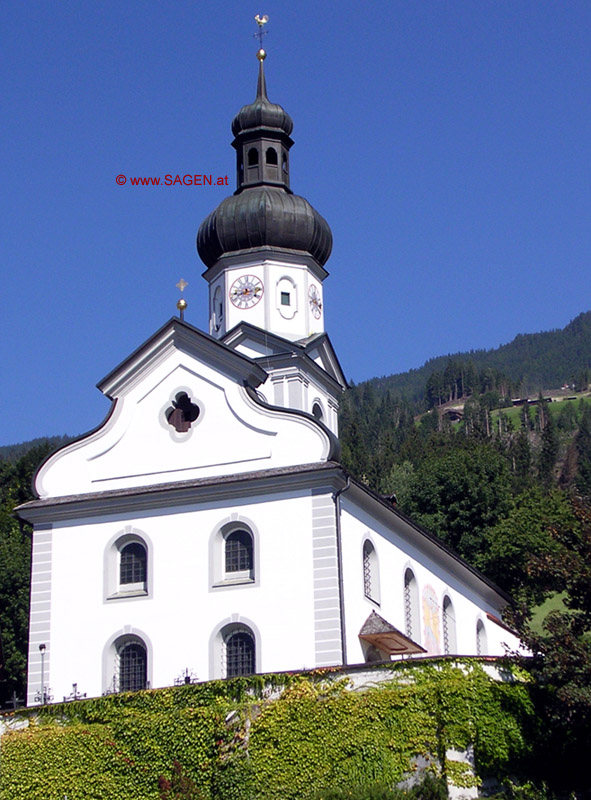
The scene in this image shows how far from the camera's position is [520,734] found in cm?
2684

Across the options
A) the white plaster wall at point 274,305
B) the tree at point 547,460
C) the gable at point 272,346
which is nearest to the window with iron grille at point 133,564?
the gable at point 272,346

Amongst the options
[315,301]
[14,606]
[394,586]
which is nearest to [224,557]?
[394,586]

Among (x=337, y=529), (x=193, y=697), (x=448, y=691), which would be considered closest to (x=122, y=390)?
(x=337, y=529)

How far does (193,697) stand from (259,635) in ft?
14.7

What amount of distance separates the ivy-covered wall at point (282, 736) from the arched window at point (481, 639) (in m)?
20.7

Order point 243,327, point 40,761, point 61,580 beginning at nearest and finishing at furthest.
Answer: point 40,761, point 61,580, point 243,327

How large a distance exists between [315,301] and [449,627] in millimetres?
13056

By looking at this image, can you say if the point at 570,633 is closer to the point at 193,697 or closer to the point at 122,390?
the point at 193,697

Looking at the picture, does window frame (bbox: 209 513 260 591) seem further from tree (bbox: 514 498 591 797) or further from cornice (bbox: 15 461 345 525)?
tree (bbox: 514 498 591 797)

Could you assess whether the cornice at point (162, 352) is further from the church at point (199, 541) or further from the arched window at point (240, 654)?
the arched window at point (240, 654)

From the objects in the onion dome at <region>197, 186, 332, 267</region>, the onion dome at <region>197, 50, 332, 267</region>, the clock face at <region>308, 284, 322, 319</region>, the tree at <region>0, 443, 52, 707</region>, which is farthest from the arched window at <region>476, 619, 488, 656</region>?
the tree at <region>0, 443, 52, 707</region>

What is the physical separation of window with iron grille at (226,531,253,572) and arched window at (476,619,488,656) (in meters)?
17.7

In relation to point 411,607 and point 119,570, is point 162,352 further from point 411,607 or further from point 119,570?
point 411,607

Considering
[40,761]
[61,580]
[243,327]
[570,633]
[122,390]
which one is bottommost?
[40,761]
